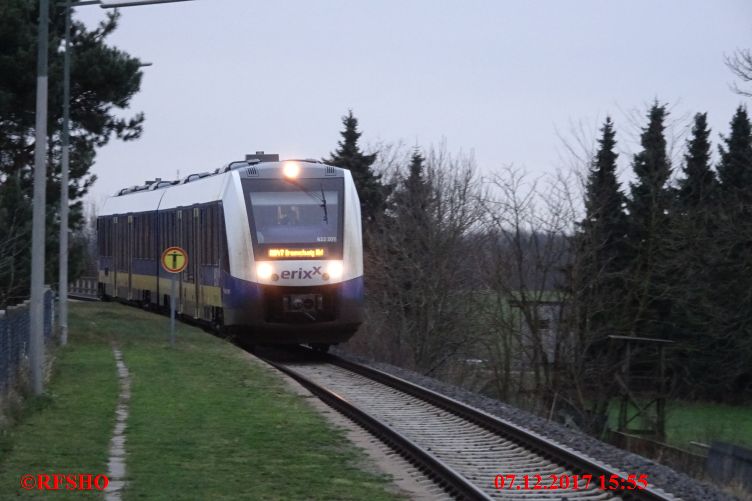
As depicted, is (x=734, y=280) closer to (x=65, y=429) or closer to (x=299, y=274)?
(x=299, y=274)

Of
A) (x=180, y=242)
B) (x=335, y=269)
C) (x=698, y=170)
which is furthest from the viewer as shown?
(x=698, y=170)

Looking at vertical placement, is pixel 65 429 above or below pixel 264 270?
below

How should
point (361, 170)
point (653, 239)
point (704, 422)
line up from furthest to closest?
1. point (361, 170)
2. point (704, 422)
3. point (653, 239)

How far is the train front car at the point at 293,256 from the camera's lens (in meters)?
23.6

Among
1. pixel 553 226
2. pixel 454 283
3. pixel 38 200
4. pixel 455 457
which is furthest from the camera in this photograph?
pixel 454 283

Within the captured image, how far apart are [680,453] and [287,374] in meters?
11.8

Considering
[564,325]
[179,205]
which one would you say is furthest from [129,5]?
[564,325]

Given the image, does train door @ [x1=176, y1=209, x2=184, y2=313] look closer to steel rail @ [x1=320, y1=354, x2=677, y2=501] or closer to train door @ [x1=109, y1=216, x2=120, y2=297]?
steel rail @ [x1=320, y1=354, x2=677, y2=501]

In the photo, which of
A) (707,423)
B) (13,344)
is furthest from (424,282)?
(13,344)

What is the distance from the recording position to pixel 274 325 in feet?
77.8

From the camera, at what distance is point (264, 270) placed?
23578 mm

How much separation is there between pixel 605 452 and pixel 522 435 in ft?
3.06

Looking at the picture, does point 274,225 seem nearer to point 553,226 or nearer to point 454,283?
point 553,226

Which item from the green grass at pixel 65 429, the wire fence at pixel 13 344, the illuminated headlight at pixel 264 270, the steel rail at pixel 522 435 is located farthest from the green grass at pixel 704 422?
the wire fence at pixel 13 344
